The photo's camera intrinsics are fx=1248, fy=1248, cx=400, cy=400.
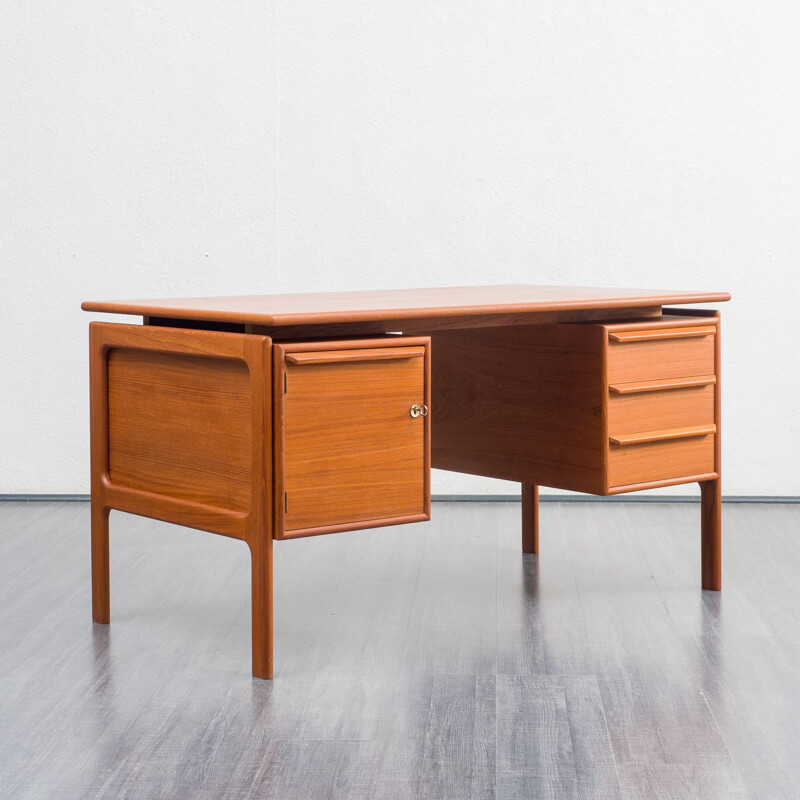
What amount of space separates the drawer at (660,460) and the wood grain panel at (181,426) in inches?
33.0

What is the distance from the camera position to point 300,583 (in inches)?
116

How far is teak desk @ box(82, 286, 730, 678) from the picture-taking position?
2193 mm

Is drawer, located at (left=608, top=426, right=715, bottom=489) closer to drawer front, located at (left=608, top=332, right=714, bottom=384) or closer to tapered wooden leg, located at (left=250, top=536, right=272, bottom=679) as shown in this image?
drawer front, located at (left=608, top=332, right=714, bottom=384)

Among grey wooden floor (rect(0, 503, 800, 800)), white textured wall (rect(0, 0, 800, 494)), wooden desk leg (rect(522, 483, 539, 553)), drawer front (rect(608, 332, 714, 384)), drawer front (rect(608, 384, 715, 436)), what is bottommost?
grey wooden floor (rect(0, 503, 800, 800))

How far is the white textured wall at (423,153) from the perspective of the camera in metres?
3.89

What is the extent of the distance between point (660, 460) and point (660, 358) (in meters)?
0.22

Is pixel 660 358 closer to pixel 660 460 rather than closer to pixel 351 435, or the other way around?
pixel 660 460

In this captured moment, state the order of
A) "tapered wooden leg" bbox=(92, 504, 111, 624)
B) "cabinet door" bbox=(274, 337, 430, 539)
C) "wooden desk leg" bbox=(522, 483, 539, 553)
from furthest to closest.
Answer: "wooden desk leg" bbox=(522, 483, 539, 553) < "tapered wooden leg" bbox=(92, 504, 111, 624) < "cabinet door" bbox=(274, 337, 430, 539)

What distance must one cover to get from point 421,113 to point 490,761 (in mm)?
2487

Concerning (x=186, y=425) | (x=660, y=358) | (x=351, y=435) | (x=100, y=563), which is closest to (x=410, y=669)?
(x=351, y=435)

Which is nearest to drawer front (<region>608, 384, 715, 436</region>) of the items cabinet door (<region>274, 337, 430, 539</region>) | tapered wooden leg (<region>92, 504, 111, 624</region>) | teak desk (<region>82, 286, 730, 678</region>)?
teak desk (<region>82, 286, 730, 678</region>)

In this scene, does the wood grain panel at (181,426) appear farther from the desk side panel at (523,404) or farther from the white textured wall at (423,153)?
the white textured wall at (423,153)

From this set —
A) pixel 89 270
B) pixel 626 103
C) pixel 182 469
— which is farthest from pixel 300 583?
pixel 626 103

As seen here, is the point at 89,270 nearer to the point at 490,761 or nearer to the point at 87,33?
the point at 87,33
